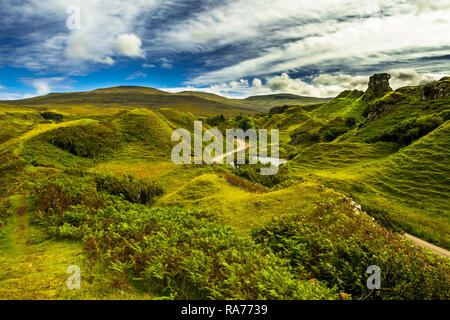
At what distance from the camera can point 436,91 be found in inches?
2458

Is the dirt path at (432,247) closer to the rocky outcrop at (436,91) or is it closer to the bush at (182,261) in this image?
the bush at (182,261)

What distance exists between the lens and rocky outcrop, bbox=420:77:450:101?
60.5 metres

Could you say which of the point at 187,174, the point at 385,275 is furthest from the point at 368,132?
the point at 385,275

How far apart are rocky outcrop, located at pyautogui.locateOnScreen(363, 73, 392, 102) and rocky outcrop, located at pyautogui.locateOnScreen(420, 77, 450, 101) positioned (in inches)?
3119

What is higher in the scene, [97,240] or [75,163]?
[75,163]

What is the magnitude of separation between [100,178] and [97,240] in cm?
1473

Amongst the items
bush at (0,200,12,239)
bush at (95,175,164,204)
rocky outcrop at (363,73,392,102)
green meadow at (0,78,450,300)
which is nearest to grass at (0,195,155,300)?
green meadow at (0,78,450,300)

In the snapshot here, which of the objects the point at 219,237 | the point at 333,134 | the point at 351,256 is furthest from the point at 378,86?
the point at 219,237

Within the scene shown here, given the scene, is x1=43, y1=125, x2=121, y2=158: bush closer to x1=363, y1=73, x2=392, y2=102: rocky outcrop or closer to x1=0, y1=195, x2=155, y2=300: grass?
x1=0, y1=195, x2=155, y2=300: grass

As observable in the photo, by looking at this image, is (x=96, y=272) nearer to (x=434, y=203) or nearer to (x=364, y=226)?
(x=364, y=226)

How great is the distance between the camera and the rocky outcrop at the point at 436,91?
60.5m

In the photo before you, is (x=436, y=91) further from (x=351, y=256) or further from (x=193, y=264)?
(x=193, y=264)

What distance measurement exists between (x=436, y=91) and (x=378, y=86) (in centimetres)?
9221
